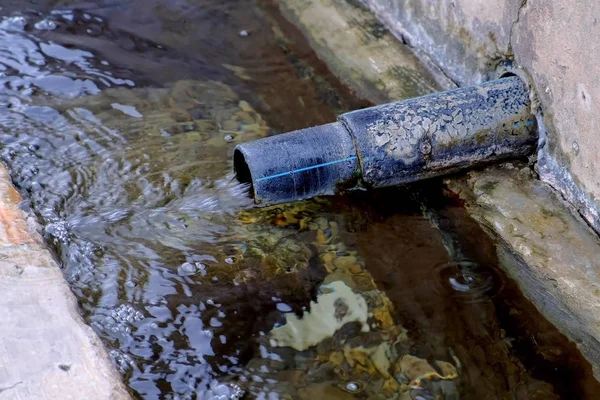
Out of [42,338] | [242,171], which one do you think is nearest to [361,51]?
[242,171]

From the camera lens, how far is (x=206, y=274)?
2.90 meters

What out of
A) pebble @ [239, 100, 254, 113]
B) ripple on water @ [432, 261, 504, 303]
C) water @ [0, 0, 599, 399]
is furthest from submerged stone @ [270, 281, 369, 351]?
pebble @ [239, 100, 254, 113]

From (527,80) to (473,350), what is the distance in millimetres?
1279

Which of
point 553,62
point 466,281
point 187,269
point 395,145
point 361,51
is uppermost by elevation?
point 553,62

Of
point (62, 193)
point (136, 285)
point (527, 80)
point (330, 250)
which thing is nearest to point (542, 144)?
point (527, 80)

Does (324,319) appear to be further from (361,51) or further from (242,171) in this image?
(361,51)

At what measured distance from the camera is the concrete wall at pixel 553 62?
9.30 ft

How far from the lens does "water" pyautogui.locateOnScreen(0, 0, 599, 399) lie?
2.52 meters

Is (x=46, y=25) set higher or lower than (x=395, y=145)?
lower

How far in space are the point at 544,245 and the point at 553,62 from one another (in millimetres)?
767

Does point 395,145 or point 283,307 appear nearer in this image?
point 283,307

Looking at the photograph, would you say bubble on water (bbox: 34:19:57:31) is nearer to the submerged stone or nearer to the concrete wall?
the concrete wall

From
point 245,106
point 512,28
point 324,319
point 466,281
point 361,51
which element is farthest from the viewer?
point 361,51

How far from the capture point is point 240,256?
299 cm
